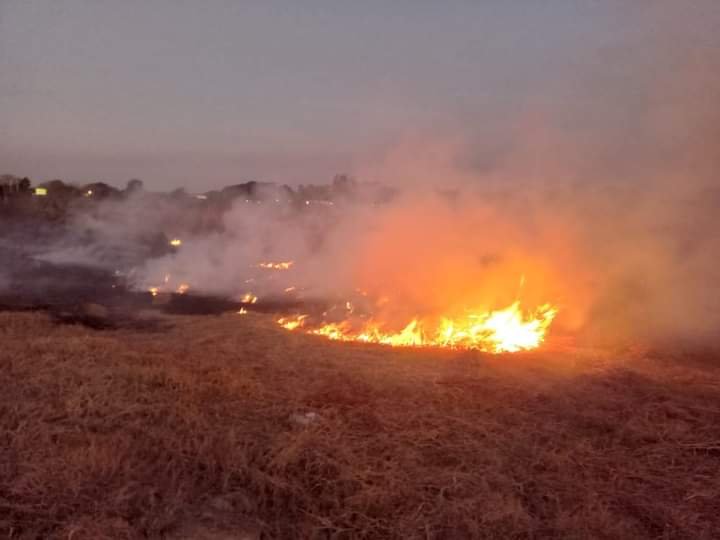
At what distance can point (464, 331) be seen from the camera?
8977 mm

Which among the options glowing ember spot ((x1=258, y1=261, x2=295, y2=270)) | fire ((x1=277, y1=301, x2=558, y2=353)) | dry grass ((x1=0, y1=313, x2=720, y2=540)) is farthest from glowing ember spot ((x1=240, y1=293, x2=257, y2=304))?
dry grass ((x1=0, y1=313, x2=720, y2=540))

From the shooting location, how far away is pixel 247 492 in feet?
12.5

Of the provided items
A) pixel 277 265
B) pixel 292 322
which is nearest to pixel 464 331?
pixel 292 322

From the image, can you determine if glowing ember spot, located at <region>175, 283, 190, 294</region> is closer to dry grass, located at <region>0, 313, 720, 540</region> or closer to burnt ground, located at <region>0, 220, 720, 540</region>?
burnt ground, located at <region>0, 220, 720, 540</region>

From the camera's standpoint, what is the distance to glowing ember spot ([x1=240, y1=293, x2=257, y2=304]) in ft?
40.7

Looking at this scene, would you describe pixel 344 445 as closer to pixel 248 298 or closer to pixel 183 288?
pixel 248 298

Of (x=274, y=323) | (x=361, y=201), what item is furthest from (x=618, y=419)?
(x=361, y=201)

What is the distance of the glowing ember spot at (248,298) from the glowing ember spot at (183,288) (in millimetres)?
1561

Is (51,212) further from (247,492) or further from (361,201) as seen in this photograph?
(247,492)

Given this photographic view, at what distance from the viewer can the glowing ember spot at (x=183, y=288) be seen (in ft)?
44.2

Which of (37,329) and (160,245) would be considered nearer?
(37,329)

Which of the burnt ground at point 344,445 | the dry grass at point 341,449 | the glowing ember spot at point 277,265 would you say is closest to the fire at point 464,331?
the burnt ground at point 344,445

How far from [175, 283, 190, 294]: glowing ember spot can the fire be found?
4.56m

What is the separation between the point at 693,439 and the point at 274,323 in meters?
6.46
